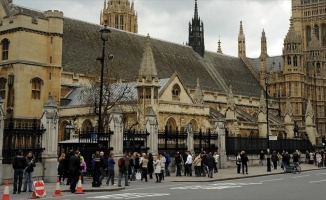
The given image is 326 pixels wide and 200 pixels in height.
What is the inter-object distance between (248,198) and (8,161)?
12.2m

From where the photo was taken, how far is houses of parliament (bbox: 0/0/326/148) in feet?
131

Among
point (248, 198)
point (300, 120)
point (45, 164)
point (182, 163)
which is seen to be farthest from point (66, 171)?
point (300, 120)

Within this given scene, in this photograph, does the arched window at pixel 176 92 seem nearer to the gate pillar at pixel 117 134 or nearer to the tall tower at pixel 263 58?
the gate pillar at pixel 117 134

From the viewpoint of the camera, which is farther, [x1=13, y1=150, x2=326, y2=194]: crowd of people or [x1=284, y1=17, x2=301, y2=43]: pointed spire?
[x1=284, y1=17, x2=301, y2=43]: pointed spire

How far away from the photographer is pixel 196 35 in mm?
70750

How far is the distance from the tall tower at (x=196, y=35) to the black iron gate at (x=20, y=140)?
4764 centimetres

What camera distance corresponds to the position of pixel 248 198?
50.3ft

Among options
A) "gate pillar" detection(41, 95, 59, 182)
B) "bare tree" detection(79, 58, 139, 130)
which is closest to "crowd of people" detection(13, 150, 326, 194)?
"gate pillar" detection(41, 95, 59, 182)

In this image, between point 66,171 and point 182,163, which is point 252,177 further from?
point 66,171

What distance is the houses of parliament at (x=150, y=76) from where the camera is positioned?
39875mm

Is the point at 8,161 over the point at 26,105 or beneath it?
beneath

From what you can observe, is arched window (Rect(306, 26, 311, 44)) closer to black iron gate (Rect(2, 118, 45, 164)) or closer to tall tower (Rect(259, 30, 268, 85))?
tall tower (Rect(259, 30, 268, 85))

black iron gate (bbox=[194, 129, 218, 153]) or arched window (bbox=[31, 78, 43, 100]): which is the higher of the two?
arched window (bbox=[31, 78, 43, 100])

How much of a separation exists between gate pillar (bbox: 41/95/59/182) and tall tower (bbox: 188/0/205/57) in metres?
47.2
